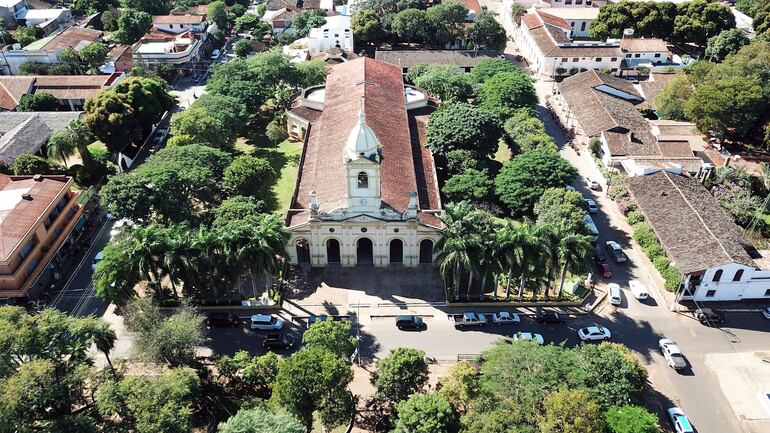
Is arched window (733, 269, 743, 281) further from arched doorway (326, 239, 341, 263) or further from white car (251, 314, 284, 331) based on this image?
white car (251, 314, 284, 331)

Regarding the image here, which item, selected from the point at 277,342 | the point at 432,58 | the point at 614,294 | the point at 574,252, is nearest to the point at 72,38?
the point at 432,58

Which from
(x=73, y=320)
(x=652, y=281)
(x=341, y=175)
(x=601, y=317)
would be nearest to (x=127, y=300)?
(x=73, y=320)

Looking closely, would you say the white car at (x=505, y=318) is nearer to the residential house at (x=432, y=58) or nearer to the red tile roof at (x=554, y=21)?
the residential house at (x=432, y=58)

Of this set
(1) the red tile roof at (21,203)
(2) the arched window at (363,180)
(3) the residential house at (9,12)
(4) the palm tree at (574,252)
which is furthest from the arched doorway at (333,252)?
(3) the residential house at (9,12)

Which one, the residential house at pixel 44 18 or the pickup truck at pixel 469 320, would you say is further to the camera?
the residential house at pixel 44 18

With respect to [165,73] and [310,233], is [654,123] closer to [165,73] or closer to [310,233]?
[310,233]

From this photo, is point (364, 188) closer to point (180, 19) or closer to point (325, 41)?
point (325, 41)

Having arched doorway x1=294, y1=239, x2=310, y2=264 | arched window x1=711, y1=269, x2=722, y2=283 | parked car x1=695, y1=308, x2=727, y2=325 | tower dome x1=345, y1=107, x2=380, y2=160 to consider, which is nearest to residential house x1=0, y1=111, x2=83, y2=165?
arched doorway x1=294, y1=239, x2=310, y2=264
